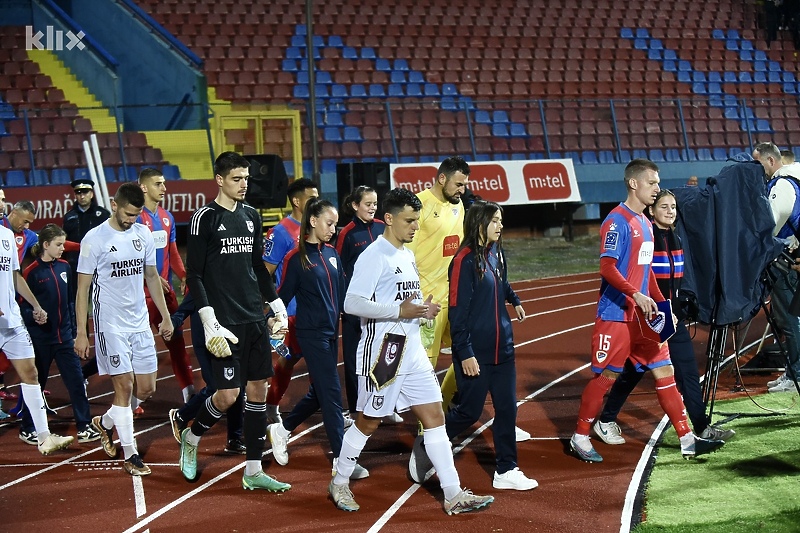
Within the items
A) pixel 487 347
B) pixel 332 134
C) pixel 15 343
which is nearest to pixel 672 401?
pixel 487 347

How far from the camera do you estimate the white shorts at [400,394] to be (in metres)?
6.17

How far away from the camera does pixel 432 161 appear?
2170 centimetres

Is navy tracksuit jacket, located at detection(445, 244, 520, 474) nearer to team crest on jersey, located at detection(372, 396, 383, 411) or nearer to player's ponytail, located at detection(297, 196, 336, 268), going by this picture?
team crest on jersey, located at detection(372, 396, 383, 411)

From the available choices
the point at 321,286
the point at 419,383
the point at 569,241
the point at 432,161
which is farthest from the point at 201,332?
the point at 569,241

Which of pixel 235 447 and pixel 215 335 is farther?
pixel 235 447

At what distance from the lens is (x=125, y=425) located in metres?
7.38

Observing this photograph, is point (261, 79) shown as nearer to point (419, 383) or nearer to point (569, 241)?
point (569, 241)

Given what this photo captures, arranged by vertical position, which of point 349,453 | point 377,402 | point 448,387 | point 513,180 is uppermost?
point 513,180

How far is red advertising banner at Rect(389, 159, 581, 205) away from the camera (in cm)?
2047

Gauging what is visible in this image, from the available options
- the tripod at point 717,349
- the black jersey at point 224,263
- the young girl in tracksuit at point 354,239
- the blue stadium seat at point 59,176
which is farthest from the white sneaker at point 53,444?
the blue stadium seat at point 59,176

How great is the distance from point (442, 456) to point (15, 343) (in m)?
3.82

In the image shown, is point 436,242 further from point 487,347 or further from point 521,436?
point 487,347

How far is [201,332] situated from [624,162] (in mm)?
16667

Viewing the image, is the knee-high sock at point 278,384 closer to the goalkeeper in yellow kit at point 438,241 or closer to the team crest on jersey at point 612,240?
the goalkeeper in yellow kit at point 438,241
